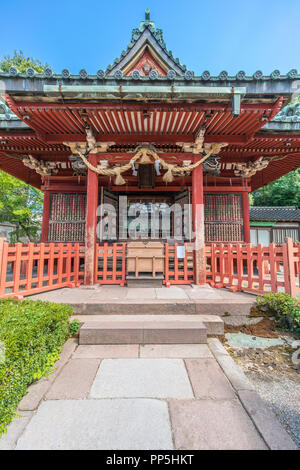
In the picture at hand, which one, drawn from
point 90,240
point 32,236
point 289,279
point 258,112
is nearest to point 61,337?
point 90,240

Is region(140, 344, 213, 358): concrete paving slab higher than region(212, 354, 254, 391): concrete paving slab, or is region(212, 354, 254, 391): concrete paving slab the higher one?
region(140, 344, 213, 358): concrete paving slab

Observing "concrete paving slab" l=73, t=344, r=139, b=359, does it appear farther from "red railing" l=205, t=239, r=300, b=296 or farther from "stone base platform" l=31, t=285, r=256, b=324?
"red railing" l=205, t=239, r=300, b=296

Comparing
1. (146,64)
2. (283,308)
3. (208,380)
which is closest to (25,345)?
(208,380)

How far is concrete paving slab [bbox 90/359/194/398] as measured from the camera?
208 cm

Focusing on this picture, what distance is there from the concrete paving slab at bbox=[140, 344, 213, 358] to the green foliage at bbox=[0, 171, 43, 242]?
12208 mm

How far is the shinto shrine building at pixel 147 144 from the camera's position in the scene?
13.4 feet

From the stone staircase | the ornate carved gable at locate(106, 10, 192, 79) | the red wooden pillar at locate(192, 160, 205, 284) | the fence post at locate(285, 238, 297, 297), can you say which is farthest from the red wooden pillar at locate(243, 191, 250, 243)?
the stone staircase

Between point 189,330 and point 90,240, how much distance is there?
3.38 meters

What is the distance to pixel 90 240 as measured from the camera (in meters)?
5.31

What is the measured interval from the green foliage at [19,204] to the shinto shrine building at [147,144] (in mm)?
3805

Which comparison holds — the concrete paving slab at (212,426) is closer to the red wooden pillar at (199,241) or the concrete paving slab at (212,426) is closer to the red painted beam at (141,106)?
the red wooden pillar at (199,241)
